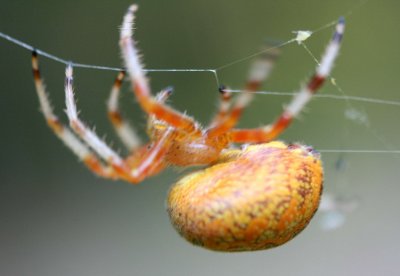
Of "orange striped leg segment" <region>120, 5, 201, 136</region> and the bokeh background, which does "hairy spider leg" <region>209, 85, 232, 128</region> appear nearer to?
"orange striped leg segment" <region>120, 5, 201, 136</region>

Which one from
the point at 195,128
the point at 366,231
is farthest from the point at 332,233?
the point at 195,128

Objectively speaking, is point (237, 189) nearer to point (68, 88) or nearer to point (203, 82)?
point (68, 88)

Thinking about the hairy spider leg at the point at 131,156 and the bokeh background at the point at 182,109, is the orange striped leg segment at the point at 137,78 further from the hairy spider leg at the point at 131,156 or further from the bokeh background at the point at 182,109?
the bokeh background at the point at 182,109

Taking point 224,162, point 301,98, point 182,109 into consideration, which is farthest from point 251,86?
point 182,109

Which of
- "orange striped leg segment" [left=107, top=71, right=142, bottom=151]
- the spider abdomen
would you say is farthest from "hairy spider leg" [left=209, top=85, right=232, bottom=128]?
"orange striped leg segment" [left=107, top=71, right=142, bottom=151]

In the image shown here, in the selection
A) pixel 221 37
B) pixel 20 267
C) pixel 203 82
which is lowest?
pixel 20 267

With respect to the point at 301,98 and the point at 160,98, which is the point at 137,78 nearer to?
the point at 160,98
